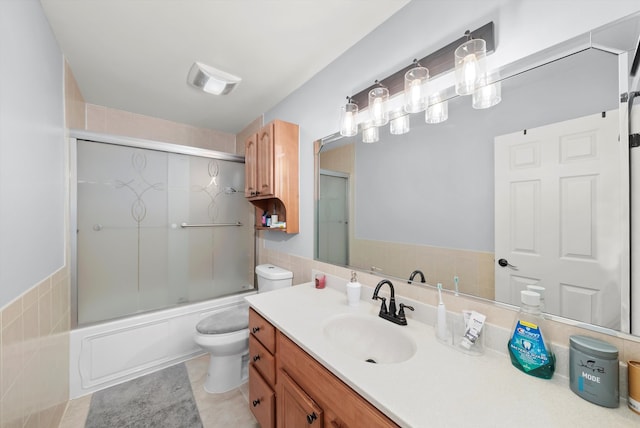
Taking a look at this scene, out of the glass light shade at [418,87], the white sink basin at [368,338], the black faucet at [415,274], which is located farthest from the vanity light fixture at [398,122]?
the white sink basin at [368,338]

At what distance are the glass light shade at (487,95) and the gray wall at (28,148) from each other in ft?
5.83

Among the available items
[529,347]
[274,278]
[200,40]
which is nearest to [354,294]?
[529,347]

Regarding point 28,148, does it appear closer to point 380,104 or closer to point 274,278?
point 274,278

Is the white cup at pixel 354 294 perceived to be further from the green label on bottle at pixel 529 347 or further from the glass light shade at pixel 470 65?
the glass light shade at pixel 470 65

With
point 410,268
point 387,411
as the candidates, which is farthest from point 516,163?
point 387,411

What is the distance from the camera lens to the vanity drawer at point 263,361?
118 centimetres

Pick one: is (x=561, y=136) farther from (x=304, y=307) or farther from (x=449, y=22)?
(x=304, y=307)

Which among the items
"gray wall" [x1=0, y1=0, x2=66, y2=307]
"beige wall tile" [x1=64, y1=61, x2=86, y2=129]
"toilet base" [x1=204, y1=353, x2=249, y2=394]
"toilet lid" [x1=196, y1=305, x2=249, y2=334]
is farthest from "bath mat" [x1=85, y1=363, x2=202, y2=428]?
"beige wall tile" [x1=64, y1=61, x2=86, y2=129]

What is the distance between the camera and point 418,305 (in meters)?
1.14

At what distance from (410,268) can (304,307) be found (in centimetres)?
59

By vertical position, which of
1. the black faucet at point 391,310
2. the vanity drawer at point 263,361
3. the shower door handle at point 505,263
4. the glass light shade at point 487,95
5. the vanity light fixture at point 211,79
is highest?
the vanity light fixture at point 211,79

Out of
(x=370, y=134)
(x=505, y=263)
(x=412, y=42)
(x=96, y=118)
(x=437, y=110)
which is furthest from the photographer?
(x=96, y=118)

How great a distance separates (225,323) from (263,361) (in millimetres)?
711

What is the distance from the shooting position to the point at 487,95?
3.11ft
